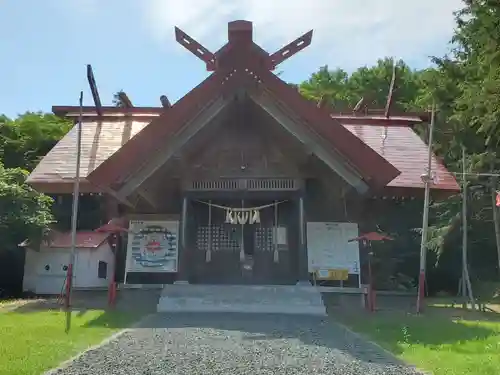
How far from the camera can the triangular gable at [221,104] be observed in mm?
12961

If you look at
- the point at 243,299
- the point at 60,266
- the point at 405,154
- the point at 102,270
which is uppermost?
the point at 405,154

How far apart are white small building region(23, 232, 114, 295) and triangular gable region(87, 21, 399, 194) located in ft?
23.5

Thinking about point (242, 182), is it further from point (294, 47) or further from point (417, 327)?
point (417, 327)

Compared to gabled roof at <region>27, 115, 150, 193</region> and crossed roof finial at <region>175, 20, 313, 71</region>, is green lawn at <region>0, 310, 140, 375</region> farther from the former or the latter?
crossed roof finial at <region>175, 20, 313, 71</region>

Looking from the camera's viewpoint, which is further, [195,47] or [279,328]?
[195,47]

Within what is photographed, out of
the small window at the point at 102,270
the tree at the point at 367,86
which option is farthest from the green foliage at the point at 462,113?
the small window at the point at 102,270

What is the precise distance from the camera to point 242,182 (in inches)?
578

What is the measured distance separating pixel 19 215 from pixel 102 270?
323 centimetres

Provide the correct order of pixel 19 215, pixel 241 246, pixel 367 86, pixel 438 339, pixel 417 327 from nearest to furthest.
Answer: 1. pixel 438 339
2. pixel 417 327
3. pixel 241 246
4. pixel 19 215
5. pixel 367 86

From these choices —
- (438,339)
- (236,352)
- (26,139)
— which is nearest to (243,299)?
(438,339)

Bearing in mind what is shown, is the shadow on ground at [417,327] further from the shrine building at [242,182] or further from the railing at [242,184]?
the railing at [242,184]

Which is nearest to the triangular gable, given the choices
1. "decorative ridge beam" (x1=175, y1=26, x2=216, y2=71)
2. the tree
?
"decorative ridge beam" (x1=175, y1=26, x2=216, y2=71)

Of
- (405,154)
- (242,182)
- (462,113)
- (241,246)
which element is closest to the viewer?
(462,113)

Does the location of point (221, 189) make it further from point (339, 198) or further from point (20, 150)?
point (20, 150)
